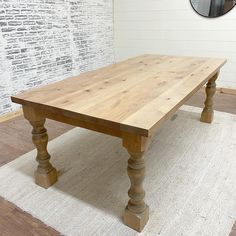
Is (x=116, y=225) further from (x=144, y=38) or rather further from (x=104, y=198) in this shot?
(x=144, y=38)

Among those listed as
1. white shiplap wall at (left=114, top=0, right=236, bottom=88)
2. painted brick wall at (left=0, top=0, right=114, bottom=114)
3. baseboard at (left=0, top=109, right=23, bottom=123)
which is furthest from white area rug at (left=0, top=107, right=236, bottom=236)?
white shiplap wall at (left=114, top=0, right=236, bottom=88)

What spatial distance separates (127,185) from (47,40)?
6.72ft

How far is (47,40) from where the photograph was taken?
112 inches

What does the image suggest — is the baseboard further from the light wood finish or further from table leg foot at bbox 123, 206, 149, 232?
the light wood finish

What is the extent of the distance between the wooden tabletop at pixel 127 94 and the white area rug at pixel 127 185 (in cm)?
54

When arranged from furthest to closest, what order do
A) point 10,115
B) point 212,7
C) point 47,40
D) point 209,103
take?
point 212,7
point 47,40
point 10,115
point 209,103

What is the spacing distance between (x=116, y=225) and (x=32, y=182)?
64 cm

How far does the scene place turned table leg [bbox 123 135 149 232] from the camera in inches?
41.1

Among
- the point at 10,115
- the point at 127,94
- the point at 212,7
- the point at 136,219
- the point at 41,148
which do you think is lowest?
the point at 10,115

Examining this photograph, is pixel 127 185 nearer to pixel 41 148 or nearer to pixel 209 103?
pixel 41 148

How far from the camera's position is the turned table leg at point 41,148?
135 centimetres

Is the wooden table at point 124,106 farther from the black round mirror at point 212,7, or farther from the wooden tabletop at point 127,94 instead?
the black round mirror at point 212,7

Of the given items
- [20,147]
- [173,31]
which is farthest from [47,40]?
[173,31]

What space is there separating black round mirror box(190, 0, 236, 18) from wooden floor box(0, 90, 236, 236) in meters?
0.98
